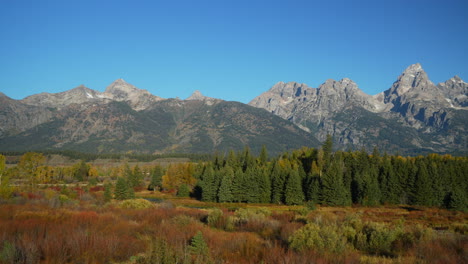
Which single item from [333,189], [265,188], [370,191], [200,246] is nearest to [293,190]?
[265,188]

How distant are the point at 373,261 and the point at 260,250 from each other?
4.40m

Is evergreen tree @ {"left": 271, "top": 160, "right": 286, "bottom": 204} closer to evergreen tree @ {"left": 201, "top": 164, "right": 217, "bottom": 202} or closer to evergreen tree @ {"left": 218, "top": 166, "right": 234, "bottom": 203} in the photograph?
evergreen tree @ {"left": 218, "top": 166, "right": 234, "bottom": 203}

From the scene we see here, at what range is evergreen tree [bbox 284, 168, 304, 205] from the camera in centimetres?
7971

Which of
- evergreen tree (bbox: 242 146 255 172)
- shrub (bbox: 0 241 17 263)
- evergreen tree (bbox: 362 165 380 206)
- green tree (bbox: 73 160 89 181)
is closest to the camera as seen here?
shrub (bbox: 0 241 17 263)

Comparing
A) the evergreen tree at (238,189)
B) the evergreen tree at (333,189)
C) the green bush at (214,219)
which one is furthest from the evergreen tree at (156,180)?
the green bush at (214,219)

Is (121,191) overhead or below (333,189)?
below

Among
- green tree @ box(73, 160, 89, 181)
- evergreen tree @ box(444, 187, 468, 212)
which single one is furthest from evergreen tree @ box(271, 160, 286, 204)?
green tree @ box(73, 160, 89, 181)

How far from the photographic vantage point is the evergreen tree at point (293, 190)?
79713mm

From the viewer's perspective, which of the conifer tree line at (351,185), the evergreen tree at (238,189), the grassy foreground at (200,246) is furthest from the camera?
the evergreen tree at (238,189)

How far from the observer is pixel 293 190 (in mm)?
80750

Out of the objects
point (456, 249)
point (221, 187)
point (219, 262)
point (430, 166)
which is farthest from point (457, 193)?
point (219, 262)

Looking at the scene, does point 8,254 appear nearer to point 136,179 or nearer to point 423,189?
point 423,189

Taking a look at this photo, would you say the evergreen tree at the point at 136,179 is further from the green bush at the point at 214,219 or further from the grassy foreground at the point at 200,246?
the grassy foreground at the point at 200,246

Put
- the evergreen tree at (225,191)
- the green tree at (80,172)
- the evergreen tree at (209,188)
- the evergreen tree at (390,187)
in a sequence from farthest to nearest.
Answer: the green tree at (80,172)
the evergreen tree at (209,188)
the evergreen tree at (225,191)
the evergreen tree at (390,187)
